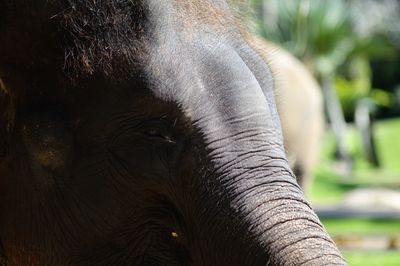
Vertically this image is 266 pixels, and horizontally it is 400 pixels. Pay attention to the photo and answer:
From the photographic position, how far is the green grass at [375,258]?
33.9 feet

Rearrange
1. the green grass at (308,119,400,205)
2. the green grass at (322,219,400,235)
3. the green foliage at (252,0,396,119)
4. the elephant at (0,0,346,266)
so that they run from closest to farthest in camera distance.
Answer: the elephant at (0,0,346,266) → the green grass at (322,219,400,235) → the green grass at (308,119,400,205) → the green foliage at (252,0,396,119)

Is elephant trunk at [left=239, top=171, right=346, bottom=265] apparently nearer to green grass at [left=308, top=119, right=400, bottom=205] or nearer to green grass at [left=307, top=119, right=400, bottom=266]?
green grass at [left=307, top=119, right=400, bottom=266]

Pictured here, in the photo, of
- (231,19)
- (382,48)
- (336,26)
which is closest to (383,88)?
(382,48)

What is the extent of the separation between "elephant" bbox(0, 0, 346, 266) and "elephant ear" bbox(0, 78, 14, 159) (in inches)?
1.3

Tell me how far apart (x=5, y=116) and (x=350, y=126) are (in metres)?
39.9

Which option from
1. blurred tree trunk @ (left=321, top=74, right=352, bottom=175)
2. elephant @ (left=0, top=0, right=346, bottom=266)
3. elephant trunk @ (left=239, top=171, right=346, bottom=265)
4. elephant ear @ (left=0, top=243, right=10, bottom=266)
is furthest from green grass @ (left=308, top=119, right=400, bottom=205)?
elephant trunk @ (left=239, top=171, right=346, bottom=265)

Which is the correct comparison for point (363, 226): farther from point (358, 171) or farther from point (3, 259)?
point (358, 171)

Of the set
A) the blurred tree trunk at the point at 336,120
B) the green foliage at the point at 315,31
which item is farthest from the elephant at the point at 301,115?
the blurred tree trunk at the point at 336,120

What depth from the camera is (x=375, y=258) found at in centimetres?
1093

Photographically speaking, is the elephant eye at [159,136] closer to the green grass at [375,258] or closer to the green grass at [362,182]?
the green grass at [362,182]

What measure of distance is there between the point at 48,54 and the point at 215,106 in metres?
0.48

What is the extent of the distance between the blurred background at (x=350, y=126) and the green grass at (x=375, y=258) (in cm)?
1

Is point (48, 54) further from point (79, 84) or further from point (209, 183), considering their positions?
point (209, 183)

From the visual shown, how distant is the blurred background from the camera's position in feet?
44.9
